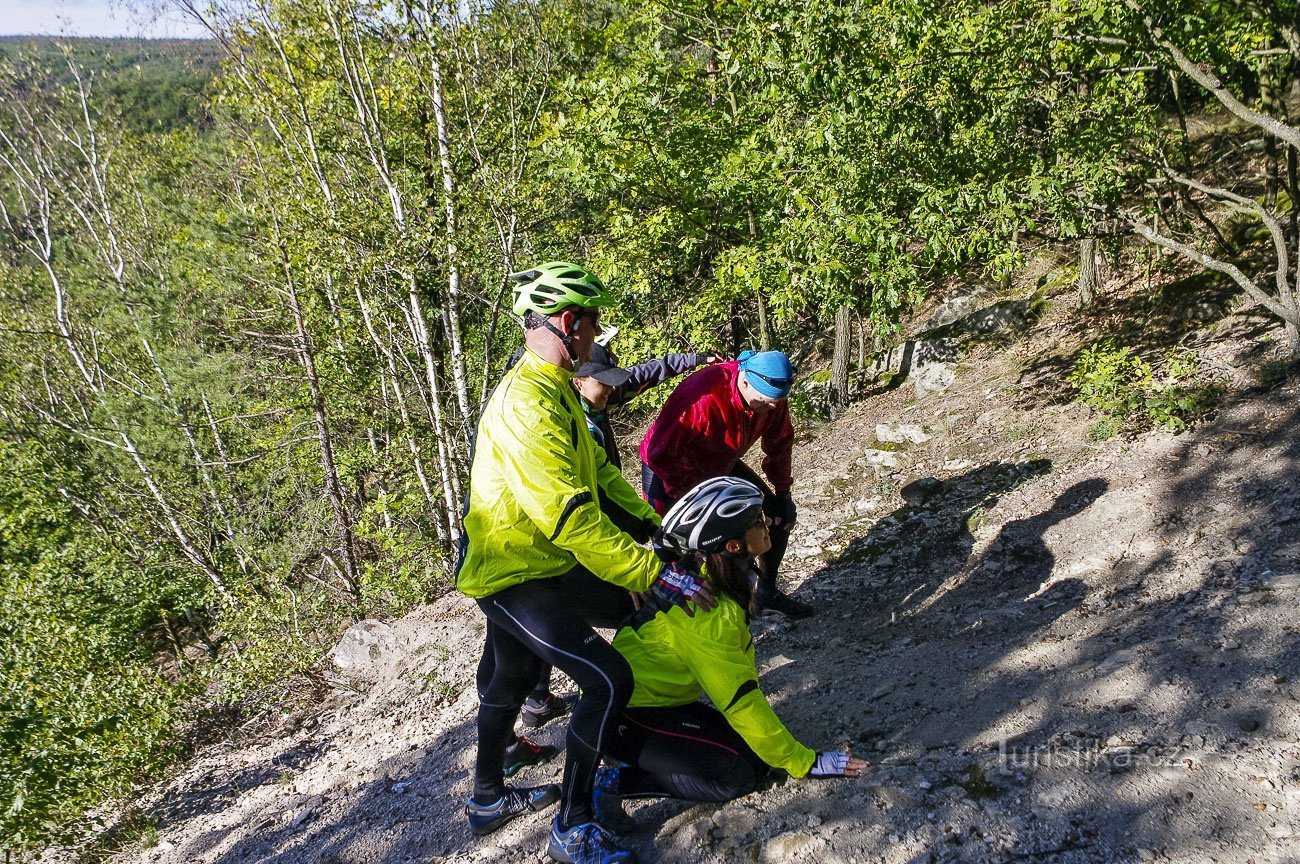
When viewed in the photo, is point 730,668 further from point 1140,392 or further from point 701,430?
point 1140,392

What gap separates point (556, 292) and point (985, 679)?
306 centimetres

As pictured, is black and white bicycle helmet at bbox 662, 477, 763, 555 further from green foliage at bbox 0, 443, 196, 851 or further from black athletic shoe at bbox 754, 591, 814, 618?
green foliage at bbox 0, 443, 196, 851

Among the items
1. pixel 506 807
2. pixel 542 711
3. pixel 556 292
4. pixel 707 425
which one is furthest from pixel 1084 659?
pixel 556 292

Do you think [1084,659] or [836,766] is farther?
[1084,659]

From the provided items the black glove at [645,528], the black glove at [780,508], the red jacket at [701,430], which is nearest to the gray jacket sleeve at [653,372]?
the red jacket at [701,430]

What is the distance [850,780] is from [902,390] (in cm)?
879

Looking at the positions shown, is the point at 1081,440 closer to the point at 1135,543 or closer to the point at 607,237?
the point at 1135,543

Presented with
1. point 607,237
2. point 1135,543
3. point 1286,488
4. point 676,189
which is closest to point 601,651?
point 1135,543

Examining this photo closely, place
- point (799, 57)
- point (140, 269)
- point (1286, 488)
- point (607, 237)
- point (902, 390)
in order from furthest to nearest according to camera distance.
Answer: point (140, 269)
point (607, 237)
point (902, 390)
point (799, 57)
point (1286, 488)

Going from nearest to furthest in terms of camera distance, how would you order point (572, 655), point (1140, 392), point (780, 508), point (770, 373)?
1. point (572, 655)
2. point (770, 373)
3. point (780, 508)
4. point (1140, 392)

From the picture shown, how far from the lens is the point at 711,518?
124 inches

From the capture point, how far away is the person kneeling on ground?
3.05 metres

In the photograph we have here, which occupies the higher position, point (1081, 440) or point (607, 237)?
point (607, 237)

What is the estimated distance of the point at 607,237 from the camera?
12.3 meters
